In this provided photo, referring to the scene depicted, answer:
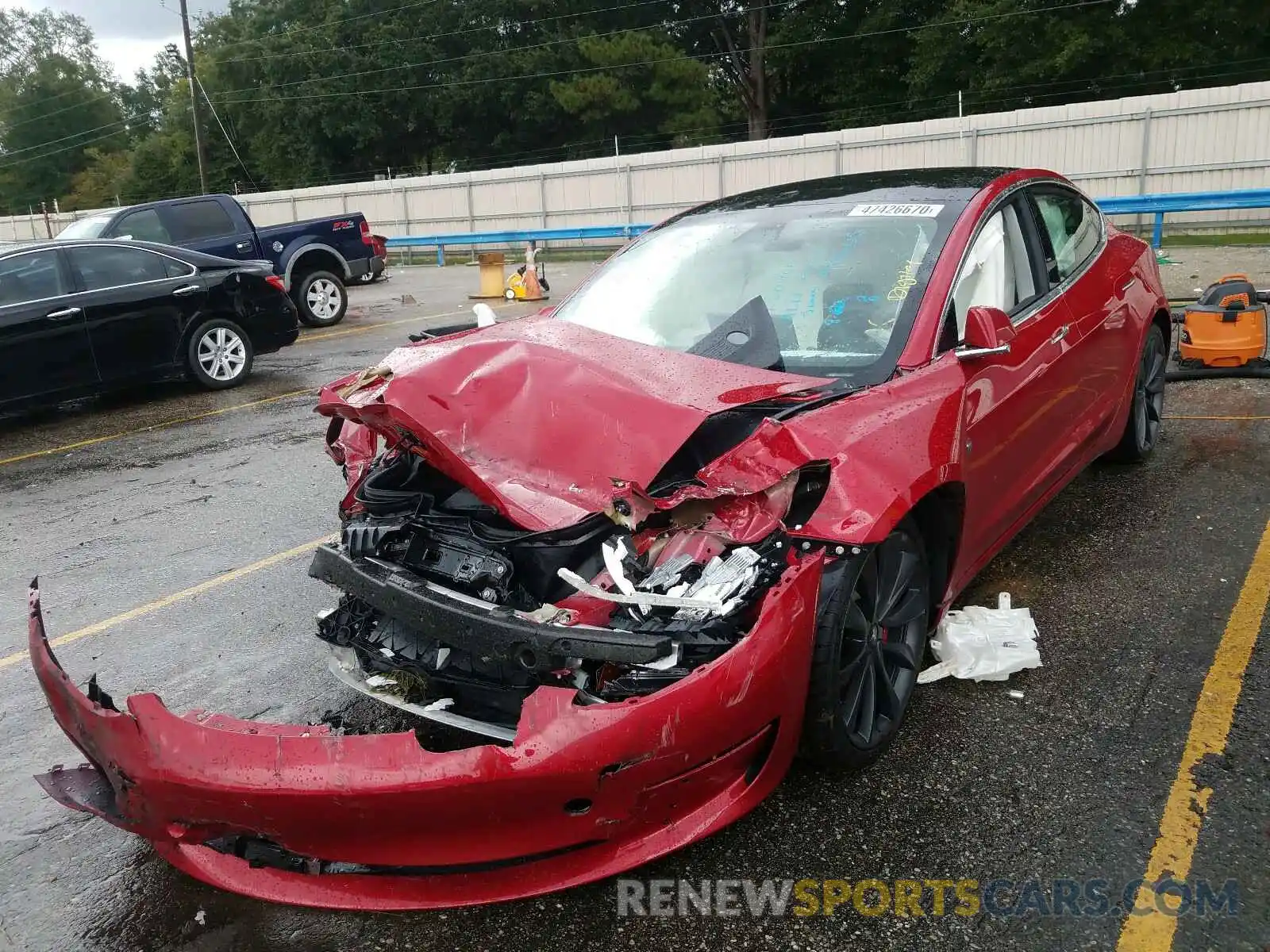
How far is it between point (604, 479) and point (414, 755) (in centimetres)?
94

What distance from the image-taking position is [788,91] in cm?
4569

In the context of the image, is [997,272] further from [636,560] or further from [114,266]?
[114,266]

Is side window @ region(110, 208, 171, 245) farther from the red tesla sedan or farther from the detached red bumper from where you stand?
the detached red bumper

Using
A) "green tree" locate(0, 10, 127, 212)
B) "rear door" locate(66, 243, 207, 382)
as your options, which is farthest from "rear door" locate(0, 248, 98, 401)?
"green tree" locate(0, 10, 127, 212)

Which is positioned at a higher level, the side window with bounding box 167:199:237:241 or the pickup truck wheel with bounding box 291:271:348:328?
the side window with bounding box 167:199:237:241

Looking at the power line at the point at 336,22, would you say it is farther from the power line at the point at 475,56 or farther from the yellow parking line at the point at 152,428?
the yellow parking line at the point at 152,428

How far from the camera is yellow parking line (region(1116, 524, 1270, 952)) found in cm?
229

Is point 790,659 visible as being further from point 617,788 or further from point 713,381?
point 713,381

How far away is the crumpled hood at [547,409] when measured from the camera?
9.05ft

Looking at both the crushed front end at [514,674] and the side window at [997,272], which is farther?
the side window at [997,272]

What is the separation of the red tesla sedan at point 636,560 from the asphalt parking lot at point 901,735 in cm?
17

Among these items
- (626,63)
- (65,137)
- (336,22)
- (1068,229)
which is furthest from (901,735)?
(65,137)

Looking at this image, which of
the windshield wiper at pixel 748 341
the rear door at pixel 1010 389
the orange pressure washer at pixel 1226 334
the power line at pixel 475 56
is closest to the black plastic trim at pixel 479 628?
the windshield wiper at pixel 748 341

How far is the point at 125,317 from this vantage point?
8.41m
